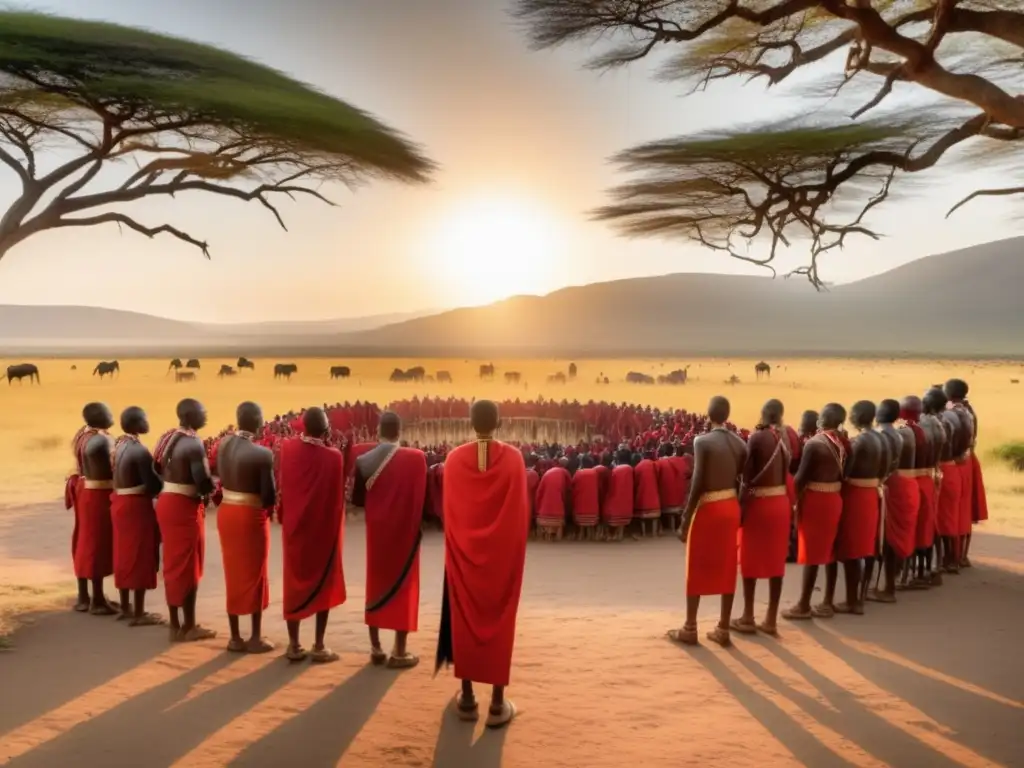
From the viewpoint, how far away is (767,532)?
7.27 meters

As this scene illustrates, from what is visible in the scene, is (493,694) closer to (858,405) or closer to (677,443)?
(858,405)

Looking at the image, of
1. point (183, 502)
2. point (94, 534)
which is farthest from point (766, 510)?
point (94, 534)

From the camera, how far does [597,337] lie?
639 feet

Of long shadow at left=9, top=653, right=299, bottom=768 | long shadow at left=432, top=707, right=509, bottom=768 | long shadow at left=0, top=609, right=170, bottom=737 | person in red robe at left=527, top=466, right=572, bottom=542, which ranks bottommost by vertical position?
long shadow at left=0, top=609, right=170, bottom=737

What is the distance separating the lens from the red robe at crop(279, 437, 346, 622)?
6.55 metres

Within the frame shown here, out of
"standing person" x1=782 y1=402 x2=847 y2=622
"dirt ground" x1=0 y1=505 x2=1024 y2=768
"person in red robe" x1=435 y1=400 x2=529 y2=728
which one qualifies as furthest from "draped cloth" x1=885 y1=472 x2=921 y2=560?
"person in red robe" x1=435 y1=400 x2=529 y2=728

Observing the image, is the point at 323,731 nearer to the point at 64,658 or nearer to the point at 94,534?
the point at 64,658

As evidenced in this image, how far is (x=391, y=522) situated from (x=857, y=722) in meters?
3.58

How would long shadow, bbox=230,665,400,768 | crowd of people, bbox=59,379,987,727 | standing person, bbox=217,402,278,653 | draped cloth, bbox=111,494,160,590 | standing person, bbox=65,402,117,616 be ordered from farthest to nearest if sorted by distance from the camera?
standing person, bbox=65,402,117,616
draped cloth, bbox=111,494,160,590
standing person, bbox=217,402,278,653
crowd of people, bbox=59,379,987,727
long shadow, bbox=230,665,400,768

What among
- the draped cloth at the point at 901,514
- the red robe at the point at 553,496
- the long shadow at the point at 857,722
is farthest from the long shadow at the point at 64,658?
the draped cloth at the point at 901,514

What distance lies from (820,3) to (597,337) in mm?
188051

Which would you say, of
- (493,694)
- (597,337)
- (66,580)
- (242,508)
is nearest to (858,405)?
(493,694)

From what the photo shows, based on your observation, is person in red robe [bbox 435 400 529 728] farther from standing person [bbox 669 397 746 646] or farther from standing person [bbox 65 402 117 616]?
standing person [bbox 65 402 117 616]

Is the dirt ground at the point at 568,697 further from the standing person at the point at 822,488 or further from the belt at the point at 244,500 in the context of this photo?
the belt at the point at 244,500
